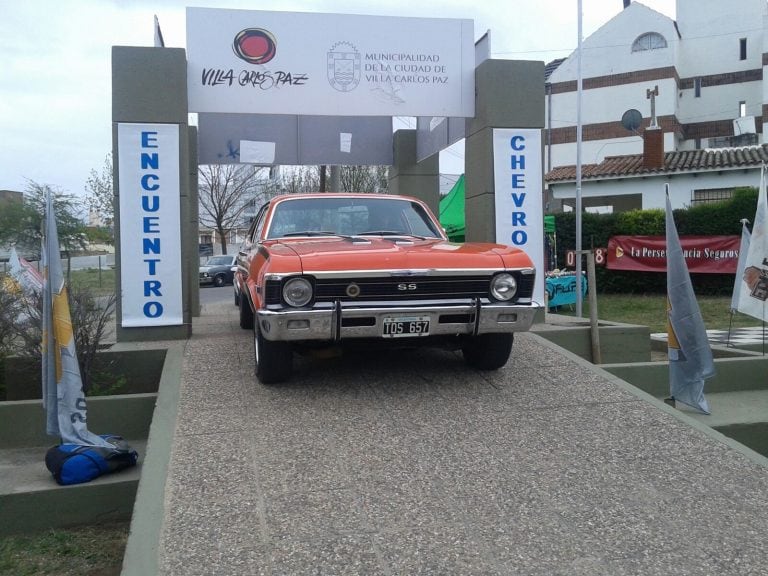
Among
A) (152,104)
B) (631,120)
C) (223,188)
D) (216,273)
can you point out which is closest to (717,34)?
(631,120)

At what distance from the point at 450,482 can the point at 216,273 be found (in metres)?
30.4

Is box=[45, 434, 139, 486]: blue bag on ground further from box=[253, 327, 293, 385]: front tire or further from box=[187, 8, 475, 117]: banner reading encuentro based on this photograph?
box=[187, 8, 475, 117]: banner reading encuentro

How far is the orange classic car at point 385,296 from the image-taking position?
5059mm

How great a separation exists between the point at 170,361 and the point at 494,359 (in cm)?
297

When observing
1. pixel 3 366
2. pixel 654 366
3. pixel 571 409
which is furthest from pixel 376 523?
pixel 3 366

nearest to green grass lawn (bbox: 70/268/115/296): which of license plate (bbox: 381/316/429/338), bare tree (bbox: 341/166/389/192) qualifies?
license plate (bbox: 381/316/429/338)

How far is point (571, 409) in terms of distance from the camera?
5.38 m

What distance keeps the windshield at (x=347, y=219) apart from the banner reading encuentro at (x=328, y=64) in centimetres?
224

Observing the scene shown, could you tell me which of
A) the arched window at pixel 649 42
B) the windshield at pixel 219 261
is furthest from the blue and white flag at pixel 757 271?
the arched window at pixel 649 42

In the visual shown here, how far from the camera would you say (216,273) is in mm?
33406

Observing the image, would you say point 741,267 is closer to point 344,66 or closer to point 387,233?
point 387,233

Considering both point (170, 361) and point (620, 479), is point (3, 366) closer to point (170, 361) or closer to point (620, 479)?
point (170, 361)

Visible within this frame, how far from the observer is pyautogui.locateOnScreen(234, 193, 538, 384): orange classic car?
5059 millimetres

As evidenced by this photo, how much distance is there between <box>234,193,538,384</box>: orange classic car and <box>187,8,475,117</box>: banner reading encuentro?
3.11 meters
